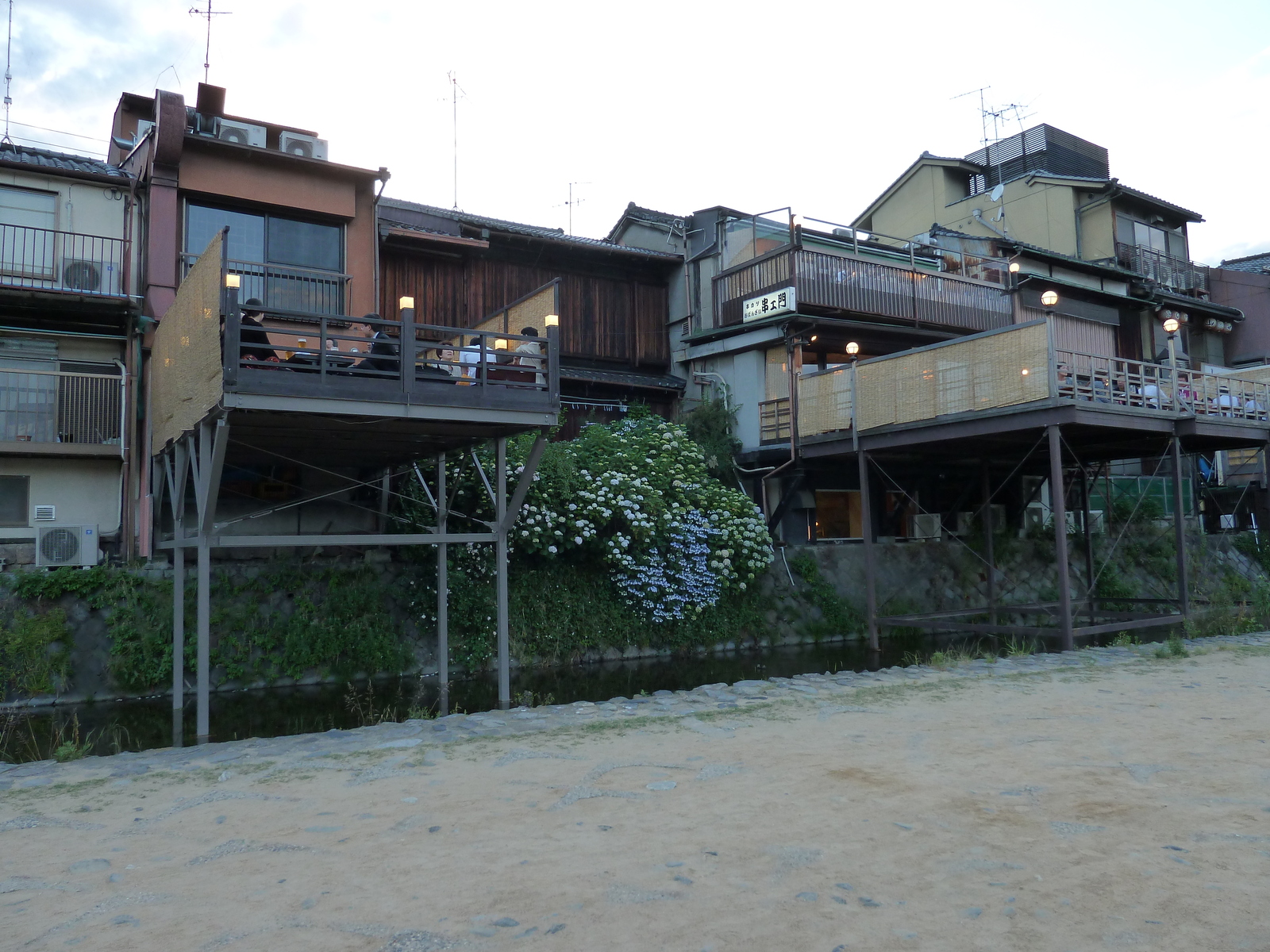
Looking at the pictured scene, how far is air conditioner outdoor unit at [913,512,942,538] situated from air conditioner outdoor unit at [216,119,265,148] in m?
16.3

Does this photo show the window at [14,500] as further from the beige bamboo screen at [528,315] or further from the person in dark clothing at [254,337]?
the beige bamboo screen at [528,315]

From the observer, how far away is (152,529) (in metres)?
15.0

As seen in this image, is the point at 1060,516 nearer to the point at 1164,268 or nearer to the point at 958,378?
the point at 958,378

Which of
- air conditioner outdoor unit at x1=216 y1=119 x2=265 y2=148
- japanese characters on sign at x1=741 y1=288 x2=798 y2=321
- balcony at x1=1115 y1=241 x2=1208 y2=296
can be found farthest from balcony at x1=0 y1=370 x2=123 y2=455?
balcony at x1=1115 y1=241 x2=1208 y2=296

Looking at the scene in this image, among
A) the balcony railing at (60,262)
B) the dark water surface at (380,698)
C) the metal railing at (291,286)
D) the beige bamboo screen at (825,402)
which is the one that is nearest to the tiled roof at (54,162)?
the balcony railing at (60,262)

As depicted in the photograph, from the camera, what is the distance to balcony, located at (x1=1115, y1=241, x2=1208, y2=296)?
29.7 meters

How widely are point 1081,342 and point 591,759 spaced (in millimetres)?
23167

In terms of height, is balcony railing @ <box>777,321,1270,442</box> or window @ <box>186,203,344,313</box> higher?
window @ <box>186,203,344,313</box>

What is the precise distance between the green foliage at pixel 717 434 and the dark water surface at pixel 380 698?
4.29 m

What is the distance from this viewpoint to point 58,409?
15.0 m

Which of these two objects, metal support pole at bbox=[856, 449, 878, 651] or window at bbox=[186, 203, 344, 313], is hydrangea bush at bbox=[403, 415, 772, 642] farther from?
window at bbox=[186, 203, 344, 313]

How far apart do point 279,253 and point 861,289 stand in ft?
40.2

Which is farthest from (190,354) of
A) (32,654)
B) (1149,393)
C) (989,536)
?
(989,536)

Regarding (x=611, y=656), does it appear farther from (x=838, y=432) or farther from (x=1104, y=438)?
(x=1104, y=438)
